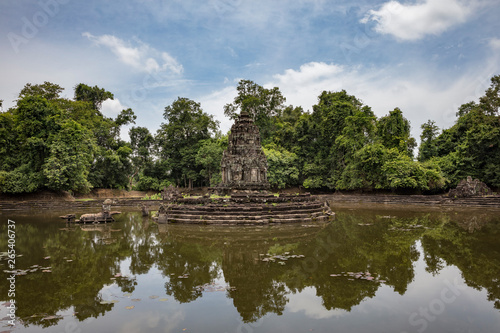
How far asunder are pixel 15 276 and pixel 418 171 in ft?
94.3

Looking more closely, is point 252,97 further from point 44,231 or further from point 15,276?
point 15,276

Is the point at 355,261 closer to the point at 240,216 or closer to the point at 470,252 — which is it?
the point at 470,252

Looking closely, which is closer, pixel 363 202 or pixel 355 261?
pixel 355 261

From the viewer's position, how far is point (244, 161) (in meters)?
18.6

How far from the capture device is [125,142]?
135 feet


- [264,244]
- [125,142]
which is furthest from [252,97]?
[264,244]

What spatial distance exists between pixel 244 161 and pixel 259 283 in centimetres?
1288

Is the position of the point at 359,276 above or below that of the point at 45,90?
below

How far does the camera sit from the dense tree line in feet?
85.0

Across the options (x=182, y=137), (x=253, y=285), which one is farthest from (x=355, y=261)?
(x=182, y=137)

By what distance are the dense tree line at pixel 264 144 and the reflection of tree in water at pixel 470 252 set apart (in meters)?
16.0

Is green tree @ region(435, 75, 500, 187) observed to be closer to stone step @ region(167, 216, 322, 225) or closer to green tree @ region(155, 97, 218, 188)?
stone step @ region(167, 216, 322, 225)

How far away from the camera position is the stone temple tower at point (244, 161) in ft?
60.0

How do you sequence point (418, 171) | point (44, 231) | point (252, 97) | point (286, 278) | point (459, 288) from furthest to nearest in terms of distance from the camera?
point (252, 97) → point (418, 171) → point (44, 231) → point (286, 278) → point (459, 288)
